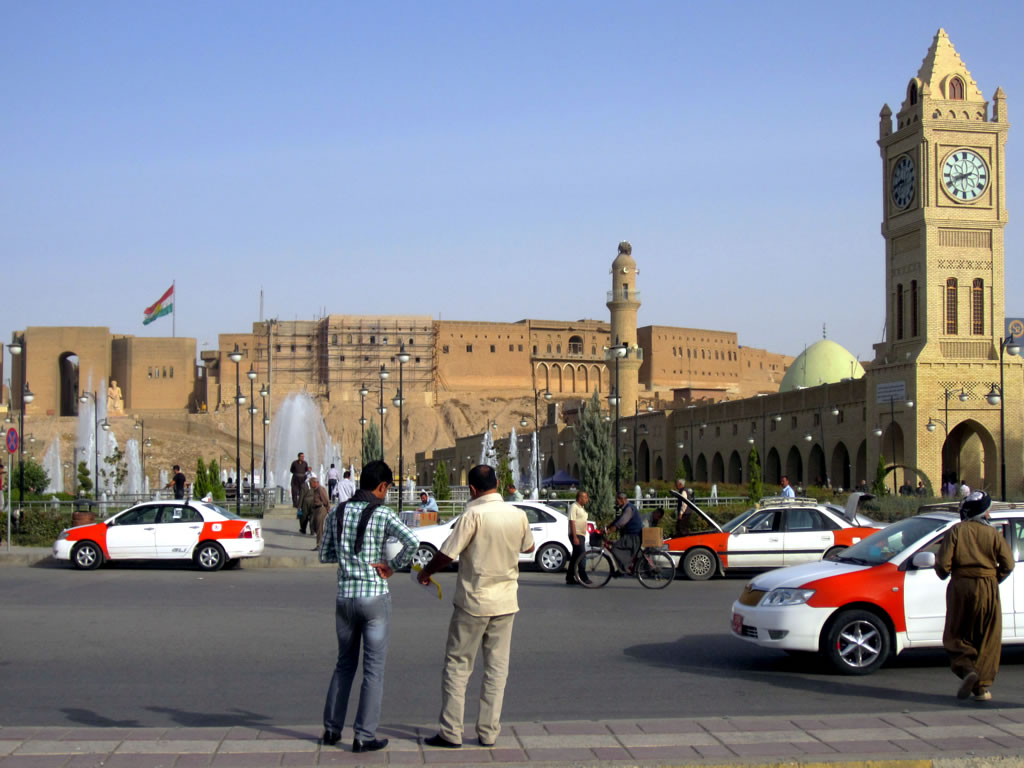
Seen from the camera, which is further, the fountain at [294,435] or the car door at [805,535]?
the fountain at [294,435]

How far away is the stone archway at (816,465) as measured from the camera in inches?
2020

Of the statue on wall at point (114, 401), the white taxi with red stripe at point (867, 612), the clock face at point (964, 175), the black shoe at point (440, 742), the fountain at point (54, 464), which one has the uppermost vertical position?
the clock face at point (964, 175)

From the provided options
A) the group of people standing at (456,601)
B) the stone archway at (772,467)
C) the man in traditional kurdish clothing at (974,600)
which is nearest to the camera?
the group of people standing at (456,601)

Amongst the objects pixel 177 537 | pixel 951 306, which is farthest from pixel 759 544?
pixel 951 306

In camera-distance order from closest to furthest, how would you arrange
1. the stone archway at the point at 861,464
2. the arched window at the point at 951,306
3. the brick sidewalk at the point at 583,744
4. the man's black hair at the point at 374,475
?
1. the brick sidewalk at the point at 583,744
2. the man's black hair at the point at 374,475
3. the arched window at the point at 951,306
4. the stone archway at the point at 861,464

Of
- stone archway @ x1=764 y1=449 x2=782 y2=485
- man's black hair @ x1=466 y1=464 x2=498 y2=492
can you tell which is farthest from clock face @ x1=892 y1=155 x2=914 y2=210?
man's black hair @ x1=466 y1=464 x2=498 y2=492

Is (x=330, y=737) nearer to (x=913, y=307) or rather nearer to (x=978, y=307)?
(x=913, y=307)

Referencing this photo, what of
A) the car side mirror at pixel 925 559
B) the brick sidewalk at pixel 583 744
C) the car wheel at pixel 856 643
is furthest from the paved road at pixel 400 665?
the car side mirror at pixel 925 559

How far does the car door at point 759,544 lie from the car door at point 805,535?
0.11m

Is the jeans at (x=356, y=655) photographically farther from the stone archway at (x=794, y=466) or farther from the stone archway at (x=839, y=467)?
the stone archway at (x=794, y=466)

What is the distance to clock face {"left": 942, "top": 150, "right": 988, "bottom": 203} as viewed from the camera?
44281 mm

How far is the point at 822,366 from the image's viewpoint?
2655 inches

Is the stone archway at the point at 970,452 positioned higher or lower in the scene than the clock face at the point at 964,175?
lower

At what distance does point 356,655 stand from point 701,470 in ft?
193
